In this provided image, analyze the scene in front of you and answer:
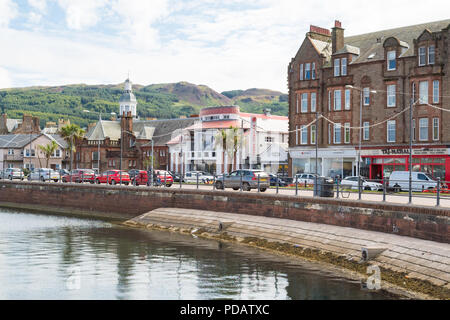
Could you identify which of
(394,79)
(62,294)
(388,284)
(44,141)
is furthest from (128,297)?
(44,141)

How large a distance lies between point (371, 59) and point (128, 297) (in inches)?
1914

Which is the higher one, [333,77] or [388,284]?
[333,77]

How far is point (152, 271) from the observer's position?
25516mm

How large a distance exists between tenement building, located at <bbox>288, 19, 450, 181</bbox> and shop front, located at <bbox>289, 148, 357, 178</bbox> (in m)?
0.11

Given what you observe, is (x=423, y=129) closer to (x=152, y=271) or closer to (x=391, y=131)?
(x=391, y=131)

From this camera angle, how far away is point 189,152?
10056 centimetres

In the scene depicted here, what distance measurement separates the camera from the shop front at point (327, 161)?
6531cm

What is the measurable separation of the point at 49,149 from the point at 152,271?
321ft

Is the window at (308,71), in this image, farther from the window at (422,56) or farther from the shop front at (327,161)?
the window at (422,56)

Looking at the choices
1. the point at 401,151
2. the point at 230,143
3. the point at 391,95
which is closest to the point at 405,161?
the point at 401,151

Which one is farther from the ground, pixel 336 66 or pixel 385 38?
pixel 385 38

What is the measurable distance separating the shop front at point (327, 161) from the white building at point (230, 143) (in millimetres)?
15394

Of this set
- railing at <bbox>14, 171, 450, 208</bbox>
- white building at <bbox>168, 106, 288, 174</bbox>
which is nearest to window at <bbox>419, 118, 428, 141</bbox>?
railing at <bbox>14, 171, 450, 208</bbox>
